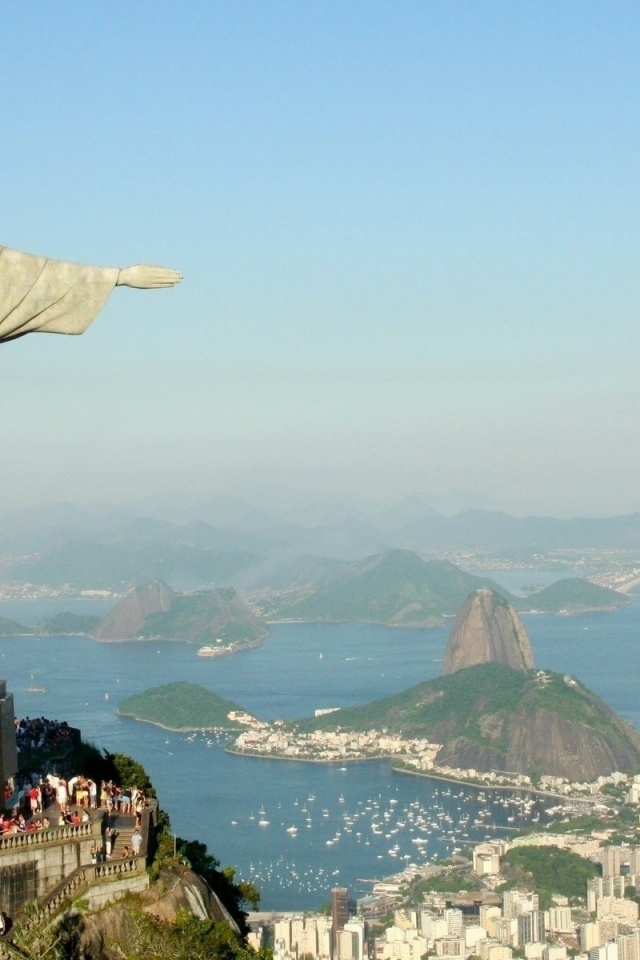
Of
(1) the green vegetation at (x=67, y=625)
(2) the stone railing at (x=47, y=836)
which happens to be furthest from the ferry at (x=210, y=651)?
(2) the stone railing at (x=47, y=836)

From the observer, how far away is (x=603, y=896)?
1374 inches

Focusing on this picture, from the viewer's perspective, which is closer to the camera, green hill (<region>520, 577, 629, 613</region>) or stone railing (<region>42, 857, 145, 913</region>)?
stone railing (<region>42, 857, 145, 913</region>)

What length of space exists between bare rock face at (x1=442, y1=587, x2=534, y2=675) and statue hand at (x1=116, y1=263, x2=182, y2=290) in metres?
74.2

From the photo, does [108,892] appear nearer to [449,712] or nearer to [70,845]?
[70,845]

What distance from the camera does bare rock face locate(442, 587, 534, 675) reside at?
82125mm

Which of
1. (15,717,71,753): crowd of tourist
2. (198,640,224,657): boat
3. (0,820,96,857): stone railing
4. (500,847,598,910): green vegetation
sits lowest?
(500,847,598,910): green vegetation

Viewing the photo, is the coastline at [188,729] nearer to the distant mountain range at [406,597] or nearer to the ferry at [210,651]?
the ferry at [210,651]

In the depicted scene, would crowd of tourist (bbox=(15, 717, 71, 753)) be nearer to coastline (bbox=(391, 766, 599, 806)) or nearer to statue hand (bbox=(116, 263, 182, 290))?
statue hand (bbox=(116, 263, 182, 290))

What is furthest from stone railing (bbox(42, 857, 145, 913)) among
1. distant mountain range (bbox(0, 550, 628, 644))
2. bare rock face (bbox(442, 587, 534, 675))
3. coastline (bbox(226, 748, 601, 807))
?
distant mountain range (bbox(0, 550, 628, 644))

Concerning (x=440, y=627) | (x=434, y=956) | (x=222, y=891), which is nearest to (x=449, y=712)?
(x=434, y=956)

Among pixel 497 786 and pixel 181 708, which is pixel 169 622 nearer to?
pixel 181 708

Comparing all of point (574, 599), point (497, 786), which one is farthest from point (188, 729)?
point (574, 599)

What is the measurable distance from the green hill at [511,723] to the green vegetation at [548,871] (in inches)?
733

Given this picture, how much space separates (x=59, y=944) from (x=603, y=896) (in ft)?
97.5
